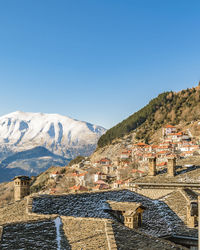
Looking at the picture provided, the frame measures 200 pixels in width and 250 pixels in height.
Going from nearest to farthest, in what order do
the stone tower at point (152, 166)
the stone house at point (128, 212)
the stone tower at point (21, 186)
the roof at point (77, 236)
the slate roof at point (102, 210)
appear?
the roof at point (77, 236), the stone house at point (128, 212), the slate roof at point (102, 210), the stone tower at point (21, 186), the stone tower at point (152, 166)

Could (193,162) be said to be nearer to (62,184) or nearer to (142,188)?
(142,188)

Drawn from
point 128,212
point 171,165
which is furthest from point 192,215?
point 171,165

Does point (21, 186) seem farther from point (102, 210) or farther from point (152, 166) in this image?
point (152, 166)

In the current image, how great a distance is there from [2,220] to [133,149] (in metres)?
160

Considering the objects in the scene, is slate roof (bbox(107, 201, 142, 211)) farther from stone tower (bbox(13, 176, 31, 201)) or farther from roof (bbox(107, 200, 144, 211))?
stone tower (bbox(13, 176, 31, 201))

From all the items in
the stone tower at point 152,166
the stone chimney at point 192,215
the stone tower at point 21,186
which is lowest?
the stone chimney at point 192,215

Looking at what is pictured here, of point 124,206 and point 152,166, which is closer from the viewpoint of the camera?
point 124,206

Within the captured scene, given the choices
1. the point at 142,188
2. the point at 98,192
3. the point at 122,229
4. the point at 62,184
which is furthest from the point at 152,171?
the point at 62,184

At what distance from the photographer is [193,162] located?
31.9 metres

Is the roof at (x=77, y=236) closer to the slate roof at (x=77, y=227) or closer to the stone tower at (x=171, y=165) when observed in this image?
the slate roof at (x=77, y=227)

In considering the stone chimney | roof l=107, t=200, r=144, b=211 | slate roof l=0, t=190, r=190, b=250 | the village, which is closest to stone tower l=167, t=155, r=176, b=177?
slate roof l=0, t=190, r=190, b=250

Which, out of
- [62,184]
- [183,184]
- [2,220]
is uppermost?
[183,184]

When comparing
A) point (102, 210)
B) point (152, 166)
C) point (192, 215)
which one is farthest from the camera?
point (152, 166)

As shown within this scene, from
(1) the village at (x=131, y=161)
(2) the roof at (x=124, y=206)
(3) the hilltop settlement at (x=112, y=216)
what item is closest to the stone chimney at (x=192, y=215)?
(3) the hilltop settlement at (x=112, y=216)
